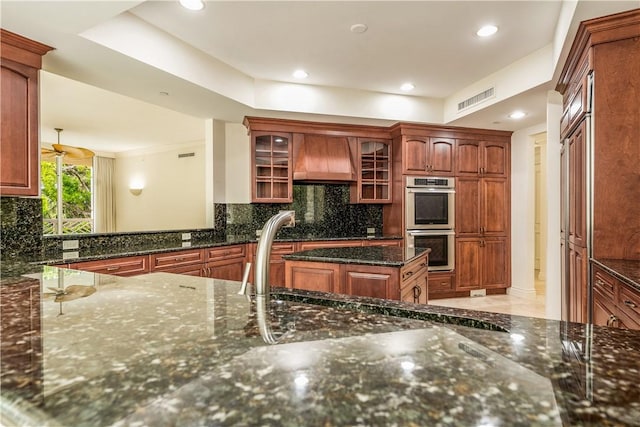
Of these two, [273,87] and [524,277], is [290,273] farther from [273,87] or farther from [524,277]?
[524,277]

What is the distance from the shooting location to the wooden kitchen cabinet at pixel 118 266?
254cm

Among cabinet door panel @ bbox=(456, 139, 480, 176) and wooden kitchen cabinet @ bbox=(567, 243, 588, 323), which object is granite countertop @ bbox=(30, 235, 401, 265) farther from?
wooden kitchen cabinet @ bbox=(567, 243, 588, 323)

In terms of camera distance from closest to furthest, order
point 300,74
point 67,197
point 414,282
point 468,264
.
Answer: point 414,282, point 300,74, point 468,264, point 67,197

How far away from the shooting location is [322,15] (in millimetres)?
2521

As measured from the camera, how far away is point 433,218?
14.9 feet

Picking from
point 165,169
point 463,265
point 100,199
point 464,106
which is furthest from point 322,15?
point 100,199

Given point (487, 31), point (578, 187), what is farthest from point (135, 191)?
point (578, 187)

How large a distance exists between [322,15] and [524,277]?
426 centimetres

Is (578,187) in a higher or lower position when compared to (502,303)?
higher

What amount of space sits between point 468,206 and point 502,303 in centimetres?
132

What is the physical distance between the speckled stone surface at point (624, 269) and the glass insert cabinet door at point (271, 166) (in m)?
3.19

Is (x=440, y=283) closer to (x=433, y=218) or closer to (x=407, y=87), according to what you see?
(x=433, y=218)

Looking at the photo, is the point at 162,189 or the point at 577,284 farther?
the point at 162,189

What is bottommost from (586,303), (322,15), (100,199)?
(586,303)
